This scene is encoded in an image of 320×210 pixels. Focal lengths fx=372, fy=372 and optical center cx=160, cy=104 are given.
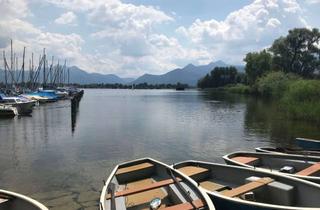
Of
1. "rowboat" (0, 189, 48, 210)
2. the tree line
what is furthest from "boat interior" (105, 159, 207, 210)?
the tree line

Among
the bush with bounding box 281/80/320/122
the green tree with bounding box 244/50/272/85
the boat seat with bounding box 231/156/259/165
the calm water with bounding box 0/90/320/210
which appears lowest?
the calm water with bounding box 0/90/320/210

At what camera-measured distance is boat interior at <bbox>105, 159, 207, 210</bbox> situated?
1080cm

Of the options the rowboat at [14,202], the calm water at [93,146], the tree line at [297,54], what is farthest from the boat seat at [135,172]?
the tree line at [297,54]

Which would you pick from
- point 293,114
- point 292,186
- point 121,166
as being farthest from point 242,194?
point 293,114

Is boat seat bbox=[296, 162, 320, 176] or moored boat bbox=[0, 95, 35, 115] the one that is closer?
boat seat bbox=[296, 162, 320, 176]

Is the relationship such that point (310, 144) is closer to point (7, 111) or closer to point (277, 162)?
point (277, 162)

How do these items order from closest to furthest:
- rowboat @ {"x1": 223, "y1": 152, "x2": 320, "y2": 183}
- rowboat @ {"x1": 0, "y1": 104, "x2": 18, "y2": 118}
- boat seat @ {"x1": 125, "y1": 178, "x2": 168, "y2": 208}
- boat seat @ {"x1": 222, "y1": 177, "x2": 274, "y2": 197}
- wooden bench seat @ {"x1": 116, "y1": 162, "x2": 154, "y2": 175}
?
boat seat @ {"x1": 222, "y1": 177, "x2": 274, "y2": 197}
boat seat @ {"x1": 125, "y1": 178, "x2": 168, "y2": 208}
wooden bench seat @ {"x1": 116, "y1": 162, "x2": 154, "y2": 175}
rowboat @ {"x1": 223, "y1": 152, "x2": 320, "y2": 183}
rowboat @ {"x1": 0, "y1": 104, "x2": 18, "y2": 118}

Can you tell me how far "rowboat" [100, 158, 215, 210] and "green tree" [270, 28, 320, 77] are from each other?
9377 cm

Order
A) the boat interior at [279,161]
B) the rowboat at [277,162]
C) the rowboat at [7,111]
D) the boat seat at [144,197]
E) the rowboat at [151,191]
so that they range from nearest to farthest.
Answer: the rowboat at [151,191] < the boat seat at [144,197] < the rowboat at [277,162] < the boat interior at [279,161] < the rowboat at [7,111]

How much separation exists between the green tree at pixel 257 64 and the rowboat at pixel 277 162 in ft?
315

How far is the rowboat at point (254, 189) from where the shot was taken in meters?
10.5

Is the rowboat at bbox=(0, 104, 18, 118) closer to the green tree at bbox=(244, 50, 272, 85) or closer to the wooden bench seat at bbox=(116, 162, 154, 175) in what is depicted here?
the wooden bench seat at bbox=(116, 162, 154, 175)

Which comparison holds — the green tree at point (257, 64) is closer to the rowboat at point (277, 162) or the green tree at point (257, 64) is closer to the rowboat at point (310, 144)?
the rowboat at point (310, 144)

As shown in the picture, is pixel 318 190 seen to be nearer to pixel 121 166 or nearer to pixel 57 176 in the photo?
pixel 121 166
